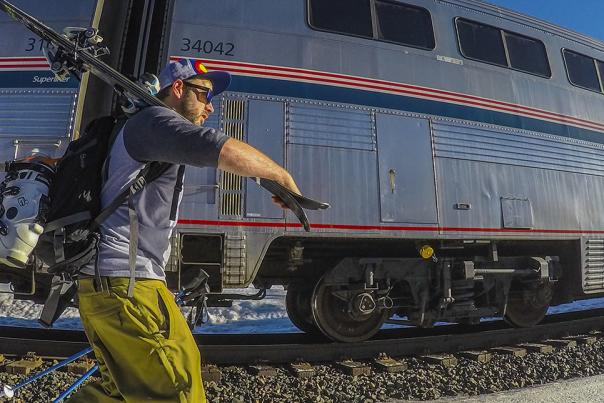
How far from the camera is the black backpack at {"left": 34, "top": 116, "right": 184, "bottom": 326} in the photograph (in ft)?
5.47

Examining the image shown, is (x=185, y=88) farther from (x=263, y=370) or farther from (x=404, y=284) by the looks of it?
(x=404, y=284)

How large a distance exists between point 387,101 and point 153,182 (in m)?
3.59

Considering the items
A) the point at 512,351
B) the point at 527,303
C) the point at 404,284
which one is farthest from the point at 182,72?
the point at 527,303

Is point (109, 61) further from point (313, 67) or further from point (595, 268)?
point (595, 268)

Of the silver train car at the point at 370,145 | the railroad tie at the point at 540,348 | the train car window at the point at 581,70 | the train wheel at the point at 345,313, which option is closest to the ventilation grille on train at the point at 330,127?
the silver train car at the point at 370,145

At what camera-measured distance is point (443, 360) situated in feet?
14.6

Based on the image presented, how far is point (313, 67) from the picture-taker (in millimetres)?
4617

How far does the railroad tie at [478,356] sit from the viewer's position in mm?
4598

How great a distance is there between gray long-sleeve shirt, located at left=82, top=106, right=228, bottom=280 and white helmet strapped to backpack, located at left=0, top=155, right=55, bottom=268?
25cm

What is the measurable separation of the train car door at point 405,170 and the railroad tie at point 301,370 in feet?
5.32

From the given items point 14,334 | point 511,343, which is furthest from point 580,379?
point 14,334

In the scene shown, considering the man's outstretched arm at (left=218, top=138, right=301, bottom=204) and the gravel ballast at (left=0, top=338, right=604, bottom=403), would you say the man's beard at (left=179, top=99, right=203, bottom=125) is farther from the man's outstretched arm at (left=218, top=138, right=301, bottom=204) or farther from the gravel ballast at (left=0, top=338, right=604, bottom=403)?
the gravel ballast at (left=0, top=338, right=604, bottom=403)

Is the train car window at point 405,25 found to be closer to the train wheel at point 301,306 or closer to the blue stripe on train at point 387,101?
the blue stripe on train at point 387,101

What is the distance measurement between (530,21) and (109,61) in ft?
17.6
